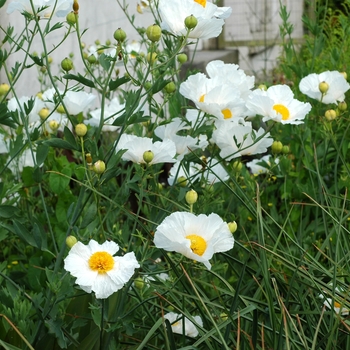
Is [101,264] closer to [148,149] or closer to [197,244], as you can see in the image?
[197,244]

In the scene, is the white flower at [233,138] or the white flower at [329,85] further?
the white flower at [329,85]

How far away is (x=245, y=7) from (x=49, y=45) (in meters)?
3.63

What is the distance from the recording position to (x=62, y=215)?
Result: 1774 millimetres

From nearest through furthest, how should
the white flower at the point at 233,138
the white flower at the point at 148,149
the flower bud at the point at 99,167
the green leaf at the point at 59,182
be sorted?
the flower bud at the point at 99,167 → the white flower at the point at 148,149 → the white flower at the point at 233,138 → the green leaf at the point at 59,182

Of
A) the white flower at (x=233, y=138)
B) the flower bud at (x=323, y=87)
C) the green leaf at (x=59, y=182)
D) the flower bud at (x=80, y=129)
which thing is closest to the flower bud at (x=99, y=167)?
the flower bud at (x=80, y=129)

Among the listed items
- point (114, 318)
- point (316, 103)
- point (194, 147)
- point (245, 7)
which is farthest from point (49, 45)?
point (245, 7)

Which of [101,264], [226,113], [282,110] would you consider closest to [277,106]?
[282,110]

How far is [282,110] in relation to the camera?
1513mm

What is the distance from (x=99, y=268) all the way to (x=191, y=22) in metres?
0.43

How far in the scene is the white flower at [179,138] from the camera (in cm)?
143

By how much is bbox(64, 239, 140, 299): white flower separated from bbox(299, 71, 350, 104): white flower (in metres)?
0.91

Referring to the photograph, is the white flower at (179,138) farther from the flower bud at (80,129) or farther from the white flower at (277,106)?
the flower bud at (80,129)

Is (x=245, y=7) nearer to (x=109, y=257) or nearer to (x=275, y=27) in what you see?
(x=275, y=27)

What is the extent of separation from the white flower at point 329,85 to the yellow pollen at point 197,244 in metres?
0.83
